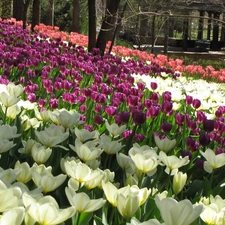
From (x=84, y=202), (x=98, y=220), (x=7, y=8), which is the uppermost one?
(x=7, y=8)

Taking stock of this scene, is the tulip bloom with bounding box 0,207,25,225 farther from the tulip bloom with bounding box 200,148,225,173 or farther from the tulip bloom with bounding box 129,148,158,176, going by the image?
the tulip bloom with bounding box 200,148,225,173

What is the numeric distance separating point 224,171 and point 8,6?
79.2 ft

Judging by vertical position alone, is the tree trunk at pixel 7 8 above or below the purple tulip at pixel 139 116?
above

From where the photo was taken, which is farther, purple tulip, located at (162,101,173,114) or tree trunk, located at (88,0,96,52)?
tree trunk, located at (88,0,96,52)

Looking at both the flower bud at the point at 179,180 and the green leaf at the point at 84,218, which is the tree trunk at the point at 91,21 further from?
the green leaf at the point at 84,218

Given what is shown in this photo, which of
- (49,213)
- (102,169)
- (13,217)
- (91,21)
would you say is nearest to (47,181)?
(49,213)

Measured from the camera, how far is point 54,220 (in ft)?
4.04

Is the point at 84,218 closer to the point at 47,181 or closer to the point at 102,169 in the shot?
the point at 47,181

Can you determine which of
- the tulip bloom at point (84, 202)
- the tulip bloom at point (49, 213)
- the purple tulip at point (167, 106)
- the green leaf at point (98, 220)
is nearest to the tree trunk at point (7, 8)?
the purple tulip at point (167, 106)

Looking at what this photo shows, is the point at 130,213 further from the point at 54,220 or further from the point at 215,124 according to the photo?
the point at 215,124

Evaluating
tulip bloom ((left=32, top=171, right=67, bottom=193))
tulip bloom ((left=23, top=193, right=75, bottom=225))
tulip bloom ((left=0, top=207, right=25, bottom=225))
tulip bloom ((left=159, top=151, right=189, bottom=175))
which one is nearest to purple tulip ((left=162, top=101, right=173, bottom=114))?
tulip bloom ((left=159, top=151, right=189, bottom=175))

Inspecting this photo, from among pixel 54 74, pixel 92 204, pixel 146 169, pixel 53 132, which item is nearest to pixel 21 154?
pixel 53 132

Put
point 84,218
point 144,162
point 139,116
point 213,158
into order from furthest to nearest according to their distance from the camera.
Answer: point 139,116, point 213,158, point 144,162, point 84,218

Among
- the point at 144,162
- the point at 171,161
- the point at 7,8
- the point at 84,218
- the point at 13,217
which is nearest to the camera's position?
the point at 13,217
